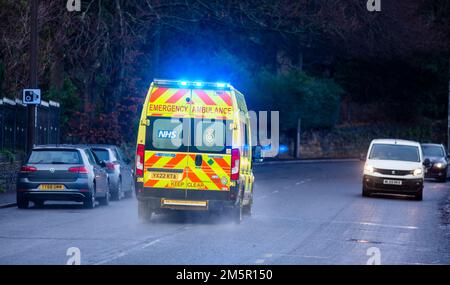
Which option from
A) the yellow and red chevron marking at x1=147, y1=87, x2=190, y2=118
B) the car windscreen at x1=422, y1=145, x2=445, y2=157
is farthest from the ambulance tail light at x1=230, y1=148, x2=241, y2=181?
the car windscreen at x1=422, y1=145, x2=445, y2=157

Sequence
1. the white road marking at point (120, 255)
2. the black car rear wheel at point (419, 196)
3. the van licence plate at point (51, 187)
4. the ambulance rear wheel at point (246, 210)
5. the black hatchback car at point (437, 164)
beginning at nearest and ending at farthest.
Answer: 1. the white road marking at point (120, 255)
2. the ambulance rear wheel at point (246, 210)
3. the van licence plate at point (51, 187)
4. the black car rear wheel at point (419, 196)
5. the black hatchback car at point (437, 164)

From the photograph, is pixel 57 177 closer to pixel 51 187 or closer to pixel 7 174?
pixel 51 187

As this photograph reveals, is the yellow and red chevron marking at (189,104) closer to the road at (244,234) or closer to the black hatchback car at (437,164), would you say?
the road at (244,234)

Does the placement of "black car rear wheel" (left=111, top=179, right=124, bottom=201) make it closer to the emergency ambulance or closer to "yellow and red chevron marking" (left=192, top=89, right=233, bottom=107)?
the emergency ambulance

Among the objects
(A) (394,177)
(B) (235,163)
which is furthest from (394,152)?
(B) (235,163)

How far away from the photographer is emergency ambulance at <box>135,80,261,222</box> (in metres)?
22.1

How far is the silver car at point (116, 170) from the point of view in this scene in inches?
1231

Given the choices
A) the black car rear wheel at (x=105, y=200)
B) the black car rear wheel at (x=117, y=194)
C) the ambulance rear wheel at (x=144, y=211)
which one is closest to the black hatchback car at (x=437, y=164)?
the black car rear wheel at (x=117, y=194)

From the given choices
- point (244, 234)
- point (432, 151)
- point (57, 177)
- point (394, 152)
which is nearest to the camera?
point (244, 234)

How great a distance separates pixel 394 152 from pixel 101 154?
912 centimetres

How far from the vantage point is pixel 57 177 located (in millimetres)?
26672

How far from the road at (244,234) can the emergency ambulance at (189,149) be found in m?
0.56
